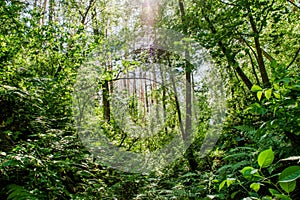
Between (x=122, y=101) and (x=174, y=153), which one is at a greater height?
(x=122, y=101)

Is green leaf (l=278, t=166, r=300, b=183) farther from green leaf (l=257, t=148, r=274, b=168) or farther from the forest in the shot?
the forest

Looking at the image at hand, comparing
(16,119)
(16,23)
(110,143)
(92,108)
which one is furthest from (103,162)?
(16,23)

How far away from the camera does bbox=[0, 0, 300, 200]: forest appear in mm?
2057

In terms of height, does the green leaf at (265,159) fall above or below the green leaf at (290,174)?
above

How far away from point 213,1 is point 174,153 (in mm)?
2582

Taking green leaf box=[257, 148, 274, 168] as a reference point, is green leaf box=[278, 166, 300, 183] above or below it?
below

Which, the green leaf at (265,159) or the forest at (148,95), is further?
the forest at (148,95)

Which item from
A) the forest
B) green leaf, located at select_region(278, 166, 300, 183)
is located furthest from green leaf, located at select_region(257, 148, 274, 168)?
the forest

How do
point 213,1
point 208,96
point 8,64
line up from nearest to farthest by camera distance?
point 8,64 < point 213,1 < point 208,96

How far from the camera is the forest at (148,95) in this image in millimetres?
2057

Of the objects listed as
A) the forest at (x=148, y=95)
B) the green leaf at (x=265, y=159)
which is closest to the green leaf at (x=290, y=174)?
the green leaf at (x=265, y=159)

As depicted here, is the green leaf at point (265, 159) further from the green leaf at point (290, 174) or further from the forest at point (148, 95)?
the forest at point (148, 95)

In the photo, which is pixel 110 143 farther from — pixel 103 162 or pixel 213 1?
pixel 213 1

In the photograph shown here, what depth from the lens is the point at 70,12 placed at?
4848 mm
